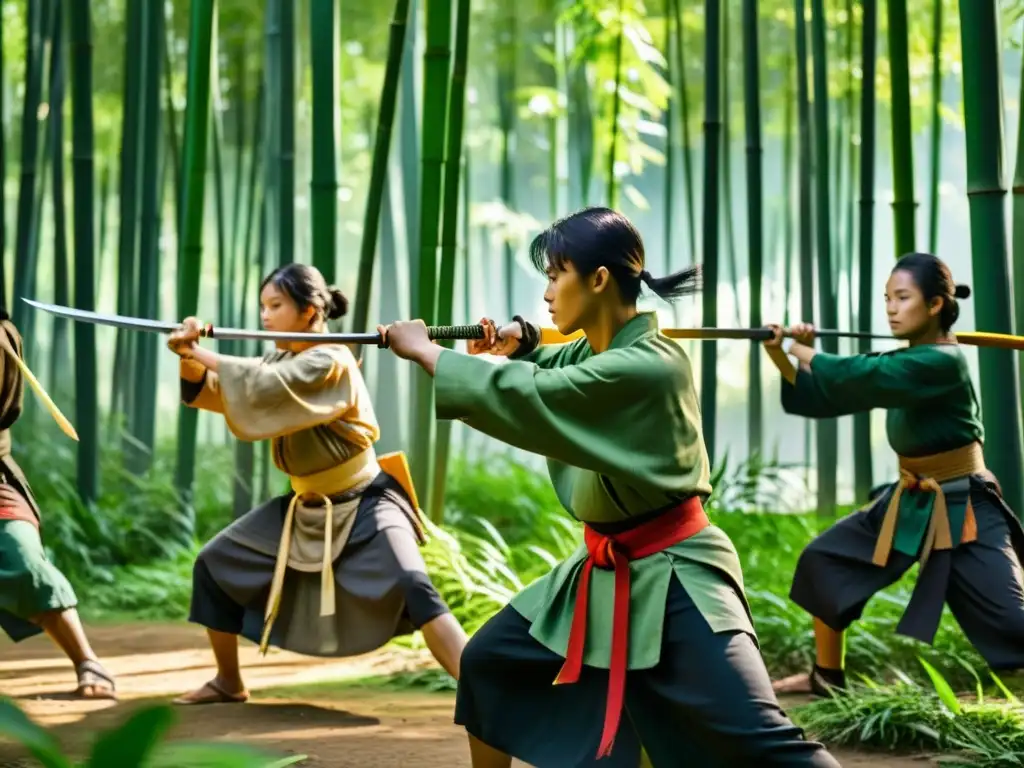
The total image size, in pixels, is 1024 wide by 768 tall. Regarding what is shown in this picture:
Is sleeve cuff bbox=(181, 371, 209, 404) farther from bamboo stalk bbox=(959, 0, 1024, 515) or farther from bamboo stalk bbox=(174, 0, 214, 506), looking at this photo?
bamboo stalk bbox=(959, 0, 1024, 515)

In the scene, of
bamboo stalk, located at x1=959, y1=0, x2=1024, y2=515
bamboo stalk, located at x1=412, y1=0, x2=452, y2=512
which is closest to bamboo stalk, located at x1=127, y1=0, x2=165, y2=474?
bamboo stalk, located at x1=412, y1=0, x2=452, y2=512

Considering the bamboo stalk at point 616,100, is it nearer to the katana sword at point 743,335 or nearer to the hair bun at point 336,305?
the hair bun at point 336,305

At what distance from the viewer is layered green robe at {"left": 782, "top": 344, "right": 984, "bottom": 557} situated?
3.52 m

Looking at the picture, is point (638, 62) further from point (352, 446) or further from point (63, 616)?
point (63, 616)

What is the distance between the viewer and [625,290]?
2.33m

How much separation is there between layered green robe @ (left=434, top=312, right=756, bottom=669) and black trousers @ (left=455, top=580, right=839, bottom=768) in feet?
0.12

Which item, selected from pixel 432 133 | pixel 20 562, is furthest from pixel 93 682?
pixel 432 133

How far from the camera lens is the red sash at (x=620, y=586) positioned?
224 centimetres

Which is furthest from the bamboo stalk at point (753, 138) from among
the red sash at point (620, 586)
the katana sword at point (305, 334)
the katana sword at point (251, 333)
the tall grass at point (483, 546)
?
the katana sword at point (251, 333)

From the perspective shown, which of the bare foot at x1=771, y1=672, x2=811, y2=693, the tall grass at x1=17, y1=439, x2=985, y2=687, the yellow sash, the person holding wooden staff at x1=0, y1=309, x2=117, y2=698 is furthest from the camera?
the tall grass at x1=17, y1=439, x2=985, y2=687

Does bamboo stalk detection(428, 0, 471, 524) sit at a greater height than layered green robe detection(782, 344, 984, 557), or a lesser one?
greater

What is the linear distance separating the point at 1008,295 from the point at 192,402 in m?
2.28

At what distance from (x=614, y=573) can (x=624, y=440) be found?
Result: 0.27m

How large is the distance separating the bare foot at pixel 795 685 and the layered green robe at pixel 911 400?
1.96ft
